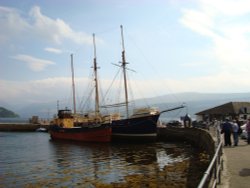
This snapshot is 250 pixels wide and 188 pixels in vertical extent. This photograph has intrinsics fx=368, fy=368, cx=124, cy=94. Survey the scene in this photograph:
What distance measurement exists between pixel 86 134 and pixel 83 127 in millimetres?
1223

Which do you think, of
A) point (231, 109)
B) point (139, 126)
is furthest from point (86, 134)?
point (231, 109)

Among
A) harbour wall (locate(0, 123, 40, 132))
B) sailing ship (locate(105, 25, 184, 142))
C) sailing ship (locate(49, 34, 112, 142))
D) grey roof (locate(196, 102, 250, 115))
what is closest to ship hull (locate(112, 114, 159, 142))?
sailing ship (locate(105, 25, 184, 142))

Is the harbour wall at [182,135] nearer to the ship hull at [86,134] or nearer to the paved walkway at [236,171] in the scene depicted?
the ship hull at [86,134]

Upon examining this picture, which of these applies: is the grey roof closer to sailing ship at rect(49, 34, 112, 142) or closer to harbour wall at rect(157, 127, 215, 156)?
harbour wall at rect(157, 127, 215, 156)

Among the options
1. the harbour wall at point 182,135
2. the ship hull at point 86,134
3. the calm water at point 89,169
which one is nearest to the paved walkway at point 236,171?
the calm water at point 89,169

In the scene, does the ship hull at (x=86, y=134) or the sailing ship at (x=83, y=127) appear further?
the sailing ship at (x=83, y=127)

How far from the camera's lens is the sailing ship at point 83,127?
46062mm

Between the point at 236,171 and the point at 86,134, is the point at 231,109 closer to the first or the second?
the point at 86,134

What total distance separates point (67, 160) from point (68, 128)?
72.1 ft

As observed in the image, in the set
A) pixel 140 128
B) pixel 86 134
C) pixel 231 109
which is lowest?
pixel 86 134

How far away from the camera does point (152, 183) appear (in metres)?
18.5

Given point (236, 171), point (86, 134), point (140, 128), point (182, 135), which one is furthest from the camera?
point (86, 134)

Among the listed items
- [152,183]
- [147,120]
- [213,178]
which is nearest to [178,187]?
[152,183]

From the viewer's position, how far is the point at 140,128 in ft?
147
